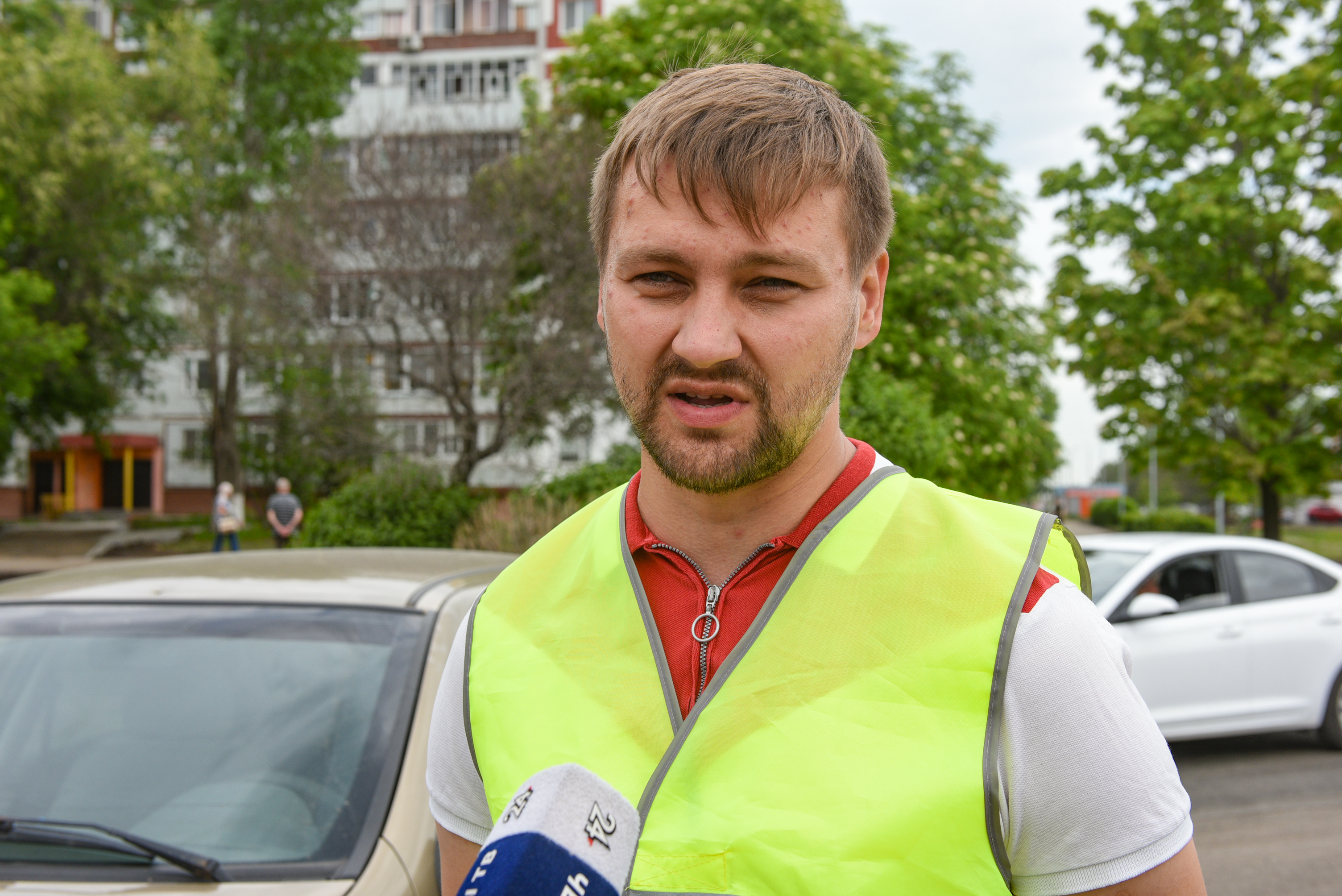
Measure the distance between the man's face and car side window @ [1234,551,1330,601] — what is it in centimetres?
755

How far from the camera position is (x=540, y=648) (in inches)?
63.5

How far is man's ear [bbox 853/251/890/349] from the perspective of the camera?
163 centimetres

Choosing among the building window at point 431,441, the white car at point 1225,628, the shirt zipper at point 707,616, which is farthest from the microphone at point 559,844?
the building window at point 431,441

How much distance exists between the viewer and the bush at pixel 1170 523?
108 feet

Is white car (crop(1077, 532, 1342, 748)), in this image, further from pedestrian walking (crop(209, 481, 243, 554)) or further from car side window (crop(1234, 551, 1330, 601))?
pedestrian walking (crop(209, 481, 243, 554))

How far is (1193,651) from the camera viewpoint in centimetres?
740

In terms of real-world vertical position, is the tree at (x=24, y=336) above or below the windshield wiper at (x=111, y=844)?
above

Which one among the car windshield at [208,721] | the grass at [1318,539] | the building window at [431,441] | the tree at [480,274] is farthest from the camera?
the grass at [1318,539]

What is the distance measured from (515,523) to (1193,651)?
27.5 ft

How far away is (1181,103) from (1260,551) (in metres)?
11.6

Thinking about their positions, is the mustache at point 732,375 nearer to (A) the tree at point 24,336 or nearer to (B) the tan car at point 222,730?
(B) the tan car at point 222,730

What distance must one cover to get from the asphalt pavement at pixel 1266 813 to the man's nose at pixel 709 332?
3807mm

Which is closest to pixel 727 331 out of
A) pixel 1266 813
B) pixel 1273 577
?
pixel 1266 813

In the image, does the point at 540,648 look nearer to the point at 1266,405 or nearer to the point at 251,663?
the point at 251,663
